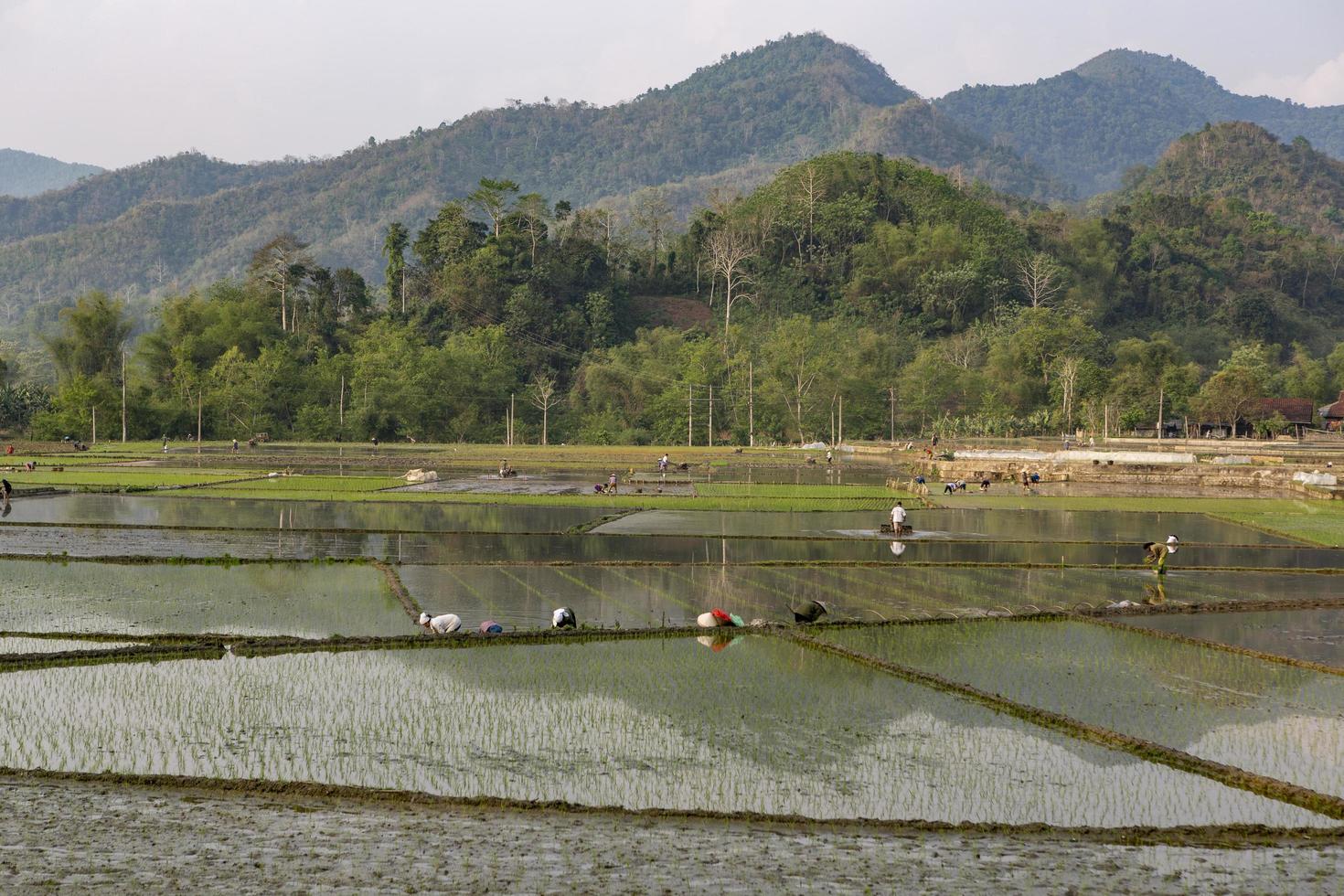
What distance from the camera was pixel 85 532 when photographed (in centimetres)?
2564

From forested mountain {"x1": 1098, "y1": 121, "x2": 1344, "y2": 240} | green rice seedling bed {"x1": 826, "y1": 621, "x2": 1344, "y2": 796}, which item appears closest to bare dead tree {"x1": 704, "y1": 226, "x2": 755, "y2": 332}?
forested mountain {"x1": 1098, "y1": 121, "x2": 1344, "y2": 240}

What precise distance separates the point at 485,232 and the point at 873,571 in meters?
80.0

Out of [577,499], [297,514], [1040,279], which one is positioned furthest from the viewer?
[1040,279]

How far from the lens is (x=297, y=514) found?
30.0 m

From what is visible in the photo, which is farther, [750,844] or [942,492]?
[942,492]

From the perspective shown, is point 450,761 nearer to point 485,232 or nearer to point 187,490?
point 187,490

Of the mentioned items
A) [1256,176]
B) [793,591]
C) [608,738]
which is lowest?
[608,738]

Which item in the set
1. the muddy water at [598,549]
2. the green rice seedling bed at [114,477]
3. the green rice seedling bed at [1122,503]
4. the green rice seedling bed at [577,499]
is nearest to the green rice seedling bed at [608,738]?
the muddy water at [598,549]

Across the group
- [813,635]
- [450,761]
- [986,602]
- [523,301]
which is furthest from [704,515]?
[523,301]

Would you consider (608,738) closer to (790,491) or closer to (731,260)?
(790,491)

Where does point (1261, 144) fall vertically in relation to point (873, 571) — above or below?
above

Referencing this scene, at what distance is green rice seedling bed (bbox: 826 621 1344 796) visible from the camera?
1106 centimetres

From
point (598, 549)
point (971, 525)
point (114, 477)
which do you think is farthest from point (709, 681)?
point (114, 477)

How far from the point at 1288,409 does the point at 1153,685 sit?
193 feet
